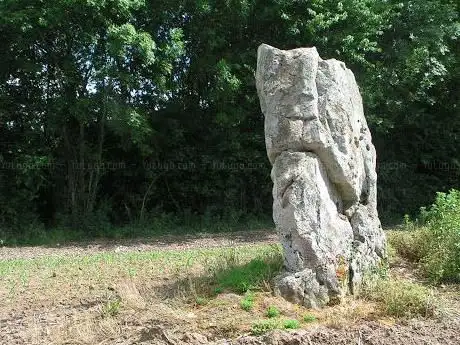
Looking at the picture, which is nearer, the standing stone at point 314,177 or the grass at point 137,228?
the standing stone at point 314,177

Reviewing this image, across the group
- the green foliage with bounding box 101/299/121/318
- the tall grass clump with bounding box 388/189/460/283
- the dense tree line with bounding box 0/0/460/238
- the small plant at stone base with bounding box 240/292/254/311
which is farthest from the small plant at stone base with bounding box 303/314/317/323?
the dense tree line with bounding box 0/0/460/238

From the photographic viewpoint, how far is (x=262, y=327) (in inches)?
198

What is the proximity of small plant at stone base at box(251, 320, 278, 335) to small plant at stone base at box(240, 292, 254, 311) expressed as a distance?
35cm

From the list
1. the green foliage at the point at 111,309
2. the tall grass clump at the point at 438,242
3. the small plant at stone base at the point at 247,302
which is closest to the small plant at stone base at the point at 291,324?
the small plant at stone base at the point at 247,302

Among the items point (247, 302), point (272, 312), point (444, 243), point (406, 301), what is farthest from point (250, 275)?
point (444, 243)

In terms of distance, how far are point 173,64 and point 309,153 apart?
330 inches

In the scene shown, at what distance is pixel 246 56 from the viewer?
45.6 ft

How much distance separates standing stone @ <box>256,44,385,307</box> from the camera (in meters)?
5.77

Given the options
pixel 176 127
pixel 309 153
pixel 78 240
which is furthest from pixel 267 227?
pixel 309 153

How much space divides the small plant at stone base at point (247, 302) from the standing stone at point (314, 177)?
0.33m

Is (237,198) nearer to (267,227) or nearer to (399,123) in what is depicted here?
(267,227)

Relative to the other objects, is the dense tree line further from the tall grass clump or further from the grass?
the tall grass clump

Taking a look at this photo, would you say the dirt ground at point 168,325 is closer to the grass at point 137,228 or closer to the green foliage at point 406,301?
the green foliage at point 406,301

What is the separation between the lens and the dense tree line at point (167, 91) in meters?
12.8
